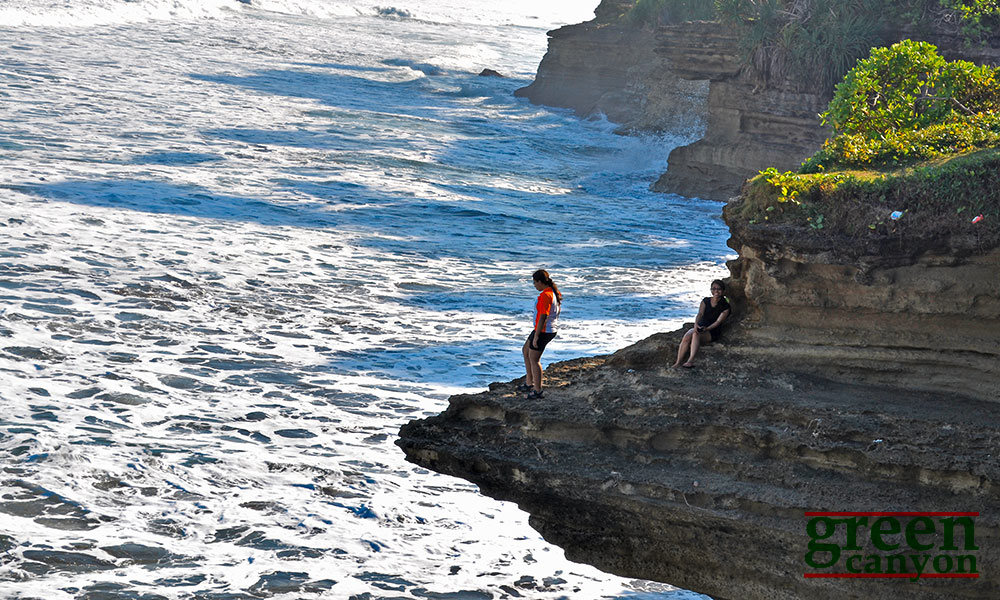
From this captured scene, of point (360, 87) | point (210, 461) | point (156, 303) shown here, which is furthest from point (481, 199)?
point (360, 87)

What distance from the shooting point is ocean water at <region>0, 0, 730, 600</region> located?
780 cm

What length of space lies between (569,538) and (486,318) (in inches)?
242

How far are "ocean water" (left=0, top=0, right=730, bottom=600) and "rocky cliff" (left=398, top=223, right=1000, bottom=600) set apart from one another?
1.32ft

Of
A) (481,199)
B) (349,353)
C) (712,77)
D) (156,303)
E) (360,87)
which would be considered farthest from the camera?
(360,87)

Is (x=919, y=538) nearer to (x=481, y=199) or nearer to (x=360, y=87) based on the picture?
(x=481, y=199)

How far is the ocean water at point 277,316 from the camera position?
307 inches

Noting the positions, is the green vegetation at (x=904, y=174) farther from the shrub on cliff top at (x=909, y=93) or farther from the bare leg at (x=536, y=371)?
the bare leg at (x=536, y=371)

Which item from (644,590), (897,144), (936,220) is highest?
(897,144)

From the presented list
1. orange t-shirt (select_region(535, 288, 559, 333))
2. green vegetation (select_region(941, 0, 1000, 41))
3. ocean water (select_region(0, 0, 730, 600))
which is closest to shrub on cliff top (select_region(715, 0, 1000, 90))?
green vegetation (select_region(941, 0, 1000, 41))

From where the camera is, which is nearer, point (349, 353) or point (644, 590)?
point (644, 590)

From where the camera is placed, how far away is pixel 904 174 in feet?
30.5

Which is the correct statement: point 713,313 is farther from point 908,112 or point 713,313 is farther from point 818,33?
point 818,33

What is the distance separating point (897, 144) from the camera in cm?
1028

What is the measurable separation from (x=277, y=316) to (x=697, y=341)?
606 centimetres
